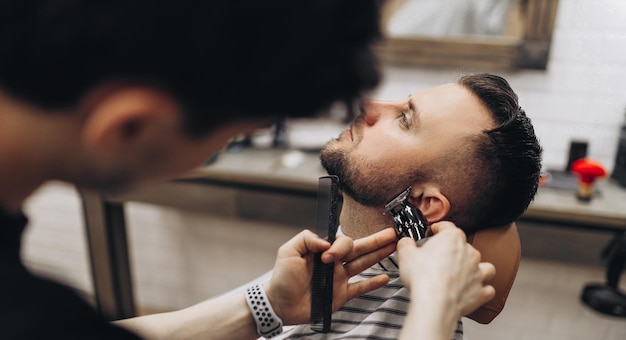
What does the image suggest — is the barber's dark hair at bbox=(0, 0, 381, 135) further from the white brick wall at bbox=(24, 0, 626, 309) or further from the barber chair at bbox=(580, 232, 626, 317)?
the barber chair at bbox=(580, 232, 626, 317)

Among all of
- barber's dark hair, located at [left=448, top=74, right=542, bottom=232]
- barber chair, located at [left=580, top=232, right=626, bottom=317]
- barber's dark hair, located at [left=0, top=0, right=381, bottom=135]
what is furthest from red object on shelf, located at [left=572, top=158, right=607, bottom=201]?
barber's dark hair, located at [left=0, top=0, right=381, bottom=135]

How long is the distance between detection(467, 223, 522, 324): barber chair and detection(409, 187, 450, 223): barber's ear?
0.36ft

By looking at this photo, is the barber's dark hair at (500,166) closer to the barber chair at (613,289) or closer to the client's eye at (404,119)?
the client's eye at (404,119)

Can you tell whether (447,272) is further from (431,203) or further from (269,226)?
(269,226)

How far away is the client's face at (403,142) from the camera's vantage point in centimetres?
136

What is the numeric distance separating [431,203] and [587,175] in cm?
100

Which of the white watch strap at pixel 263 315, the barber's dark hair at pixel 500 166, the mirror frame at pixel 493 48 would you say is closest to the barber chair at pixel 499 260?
the barber's dark hair at pixel 500 166

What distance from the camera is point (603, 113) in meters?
2.30

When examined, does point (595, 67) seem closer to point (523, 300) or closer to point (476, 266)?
point (523, 300)

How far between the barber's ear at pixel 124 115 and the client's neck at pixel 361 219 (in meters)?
0.94

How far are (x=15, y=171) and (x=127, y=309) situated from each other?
8.38 feet

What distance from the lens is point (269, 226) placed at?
287 centimetres

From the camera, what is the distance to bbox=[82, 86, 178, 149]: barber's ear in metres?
0.52

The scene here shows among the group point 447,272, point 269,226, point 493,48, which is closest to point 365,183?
point 447,272
